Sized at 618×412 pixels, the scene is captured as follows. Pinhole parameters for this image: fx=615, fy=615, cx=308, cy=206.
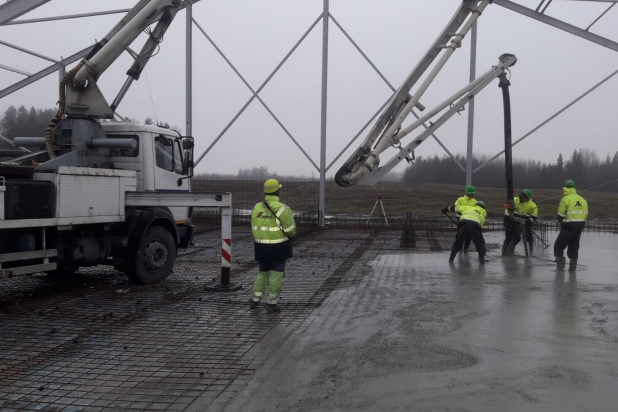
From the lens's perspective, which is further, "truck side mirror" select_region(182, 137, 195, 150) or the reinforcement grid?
"truck side mirror" select_region(182, 137, 195, 150)

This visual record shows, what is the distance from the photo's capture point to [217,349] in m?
6.34

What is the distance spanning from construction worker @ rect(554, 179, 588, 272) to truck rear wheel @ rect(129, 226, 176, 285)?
750cm

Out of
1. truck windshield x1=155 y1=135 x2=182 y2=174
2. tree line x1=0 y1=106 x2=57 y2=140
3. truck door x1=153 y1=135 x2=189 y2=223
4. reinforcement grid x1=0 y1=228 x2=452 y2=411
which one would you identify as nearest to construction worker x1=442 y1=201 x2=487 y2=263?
reinforcement grid x1=0 y1=228 x2=452 y2=411

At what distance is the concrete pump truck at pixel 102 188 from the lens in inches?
325

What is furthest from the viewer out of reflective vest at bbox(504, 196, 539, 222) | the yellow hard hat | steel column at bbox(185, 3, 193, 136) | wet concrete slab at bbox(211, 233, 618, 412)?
steel column at bbox(185, 3, 193, 136)

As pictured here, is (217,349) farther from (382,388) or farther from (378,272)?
(378,272)

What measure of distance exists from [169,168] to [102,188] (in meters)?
2.27

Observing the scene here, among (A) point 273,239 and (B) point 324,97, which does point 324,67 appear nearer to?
(B) point 324,97

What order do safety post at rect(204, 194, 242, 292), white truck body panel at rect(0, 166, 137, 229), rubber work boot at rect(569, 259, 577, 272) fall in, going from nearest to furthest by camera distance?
white truck body panel at rect(0, 166, 137, 229), safety post at rect(204, 194, 242, 292), rubber work boot at rect(569, 259, 577, 272)

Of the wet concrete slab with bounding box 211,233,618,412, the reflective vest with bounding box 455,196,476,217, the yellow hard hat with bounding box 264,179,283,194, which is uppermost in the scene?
the yellow hard hat with bounding box 264,179,283,194

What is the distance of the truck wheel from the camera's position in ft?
32.6

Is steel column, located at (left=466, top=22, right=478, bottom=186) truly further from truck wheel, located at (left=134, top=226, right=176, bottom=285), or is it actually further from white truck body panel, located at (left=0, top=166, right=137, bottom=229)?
white truck body panel, located at (left=0, top=166, right=137, bottom=229)

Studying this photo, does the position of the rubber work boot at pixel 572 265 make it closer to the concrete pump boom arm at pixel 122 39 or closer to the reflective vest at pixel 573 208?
the reflective vest at pixel 573 208

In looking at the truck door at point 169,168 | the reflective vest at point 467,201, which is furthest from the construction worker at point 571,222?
the truck door at point 169,168
